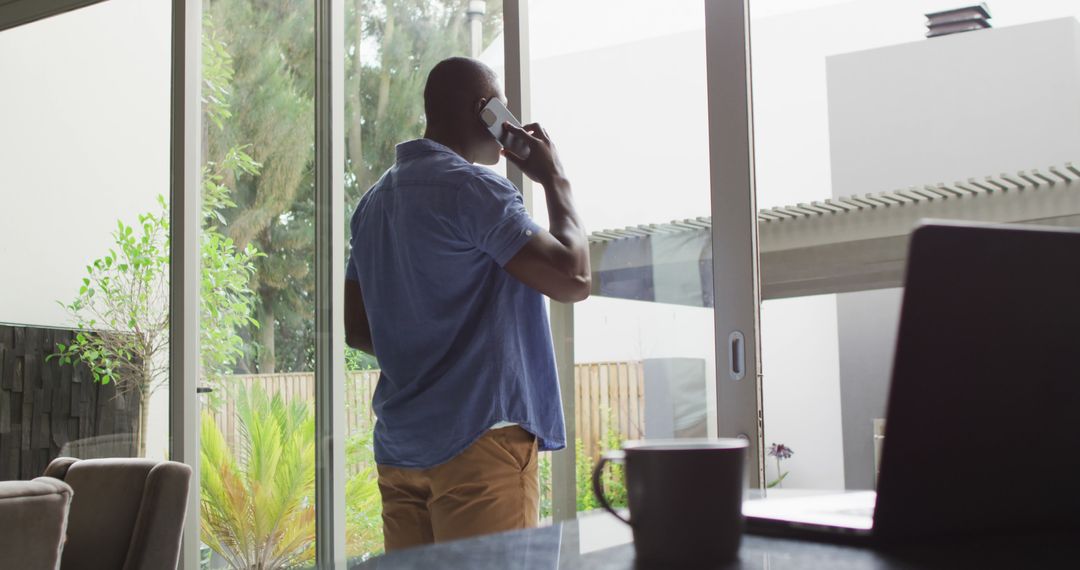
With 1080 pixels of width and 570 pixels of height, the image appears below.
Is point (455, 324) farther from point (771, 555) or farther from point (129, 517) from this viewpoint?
point (771, 555)

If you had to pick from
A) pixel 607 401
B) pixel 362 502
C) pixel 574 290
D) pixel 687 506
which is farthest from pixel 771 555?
pixel 362 502

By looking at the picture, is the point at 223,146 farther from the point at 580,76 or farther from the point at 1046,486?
the point at 1046,486

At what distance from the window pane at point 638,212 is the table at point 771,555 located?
1865 millimetres

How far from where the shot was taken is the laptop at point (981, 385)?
0.64m

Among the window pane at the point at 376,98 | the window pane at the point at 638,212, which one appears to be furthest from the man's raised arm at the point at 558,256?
the window pane at the point at 376,98

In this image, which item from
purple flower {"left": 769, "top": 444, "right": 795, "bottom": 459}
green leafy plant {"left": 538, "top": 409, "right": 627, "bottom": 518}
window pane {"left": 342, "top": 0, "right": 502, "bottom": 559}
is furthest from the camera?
window pane {"left": 342, "top": 0, "right": 502, "bottom": 559}

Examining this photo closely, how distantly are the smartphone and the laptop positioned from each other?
1492mm

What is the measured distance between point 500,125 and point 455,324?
0.47 meters

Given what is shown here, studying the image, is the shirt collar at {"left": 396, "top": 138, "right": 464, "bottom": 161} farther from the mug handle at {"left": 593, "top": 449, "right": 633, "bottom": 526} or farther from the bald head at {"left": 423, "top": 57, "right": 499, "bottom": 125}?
the mug handle at {"left": 593, "top": 449, "right": 633, "bottom": 526}

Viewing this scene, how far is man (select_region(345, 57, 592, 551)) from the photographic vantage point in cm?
183

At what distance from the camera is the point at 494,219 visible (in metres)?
1.83

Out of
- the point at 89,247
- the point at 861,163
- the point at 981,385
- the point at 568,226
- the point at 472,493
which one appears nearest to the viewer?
the point at 981,385

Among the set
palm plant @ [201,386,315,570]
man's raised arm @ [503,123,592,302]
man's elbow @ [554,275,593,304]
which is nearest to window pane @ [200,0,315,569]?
palm plant @ [201,386,315,570]

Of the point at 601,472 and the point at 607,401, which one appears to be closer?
the point at 601,472
